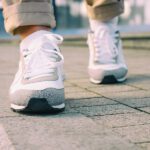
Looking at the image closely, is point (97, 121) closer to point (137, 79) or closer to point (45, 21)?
point (45, 21)

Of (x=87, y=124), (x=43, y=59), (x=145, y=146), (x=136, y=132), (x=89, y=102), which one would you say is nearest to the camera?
(x=145, y=146)

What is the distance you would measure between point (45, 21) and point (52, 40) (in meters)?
0.08

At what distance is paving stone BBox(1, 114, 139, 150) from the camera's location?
1091 millimetres

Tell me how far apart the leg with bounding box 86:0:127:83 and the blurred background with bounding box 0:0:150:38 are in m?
3.27

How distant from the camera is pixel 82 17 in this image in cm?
765

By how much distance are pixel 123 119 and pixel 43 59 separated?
0.36 metres

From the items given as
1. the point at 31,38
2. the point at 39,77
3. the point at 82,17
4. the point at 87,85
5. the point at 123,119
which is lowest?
the point at 82,17

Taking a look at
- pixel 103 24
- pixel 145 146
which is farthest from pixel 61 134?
pixel 103 24

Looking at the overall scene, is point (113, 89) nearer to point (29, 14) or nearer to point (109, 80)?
point (109, 80)

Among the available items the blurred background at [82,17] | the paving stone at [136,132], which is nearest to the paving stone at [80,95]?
the paving stone at [136,132]

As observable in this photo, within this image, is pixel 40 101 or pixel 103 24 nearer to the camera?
pixel 40 101

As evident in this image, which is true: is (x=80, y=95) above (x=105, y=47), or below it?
below

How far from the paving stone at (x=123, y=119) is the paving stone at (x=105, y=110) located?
0.15 feet

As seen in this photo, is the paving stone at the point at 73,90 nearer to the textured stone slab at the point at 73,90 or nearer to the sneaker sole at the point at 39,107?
the textured stone slab at the point at 73,90
